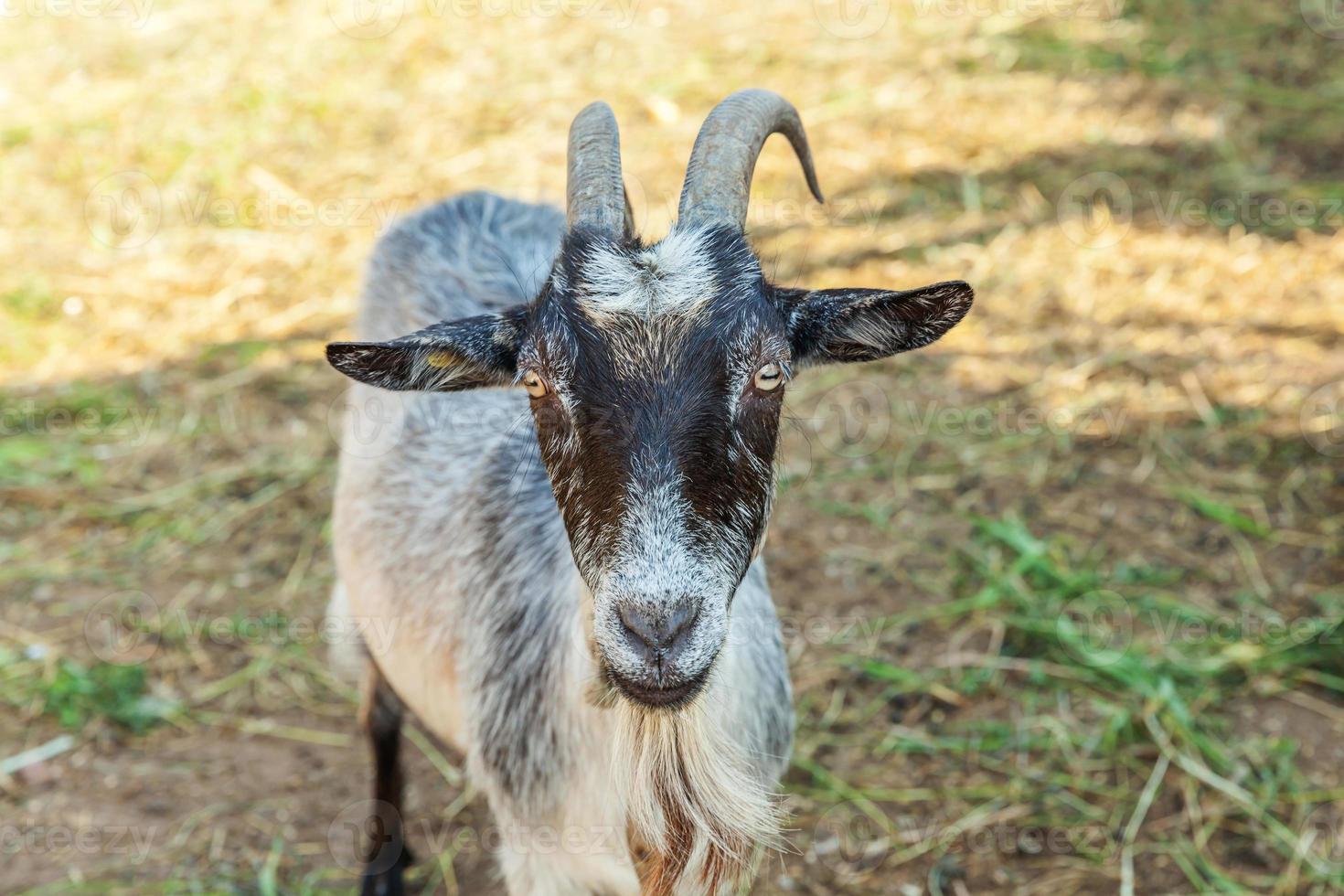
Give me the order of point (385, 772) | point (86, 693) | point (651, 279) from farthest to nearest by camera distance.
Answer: point (86, 693) < point (385, 772) < point (651, 279)

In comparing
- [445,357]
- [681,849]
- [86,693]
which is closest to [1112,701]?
[681,849]

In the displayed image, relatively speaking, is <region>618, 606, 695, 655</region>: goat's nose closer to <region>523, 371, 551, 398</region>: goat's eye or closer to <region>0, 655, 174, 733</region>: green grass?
<region>523, 371, 551, 398</region>: goat's eye

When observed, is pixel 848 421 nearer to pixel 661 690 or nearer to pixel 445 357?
pixel 445 357

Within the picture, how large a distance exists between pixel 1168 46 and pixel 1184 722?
236 inches

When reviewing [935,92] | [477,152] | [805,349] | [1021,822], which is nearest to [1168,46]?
[935,92]

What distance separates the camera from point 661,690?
7.81 ft

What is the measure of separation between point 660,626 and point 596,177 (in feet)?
3.87

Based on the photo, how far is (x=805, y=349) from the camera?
111 inches

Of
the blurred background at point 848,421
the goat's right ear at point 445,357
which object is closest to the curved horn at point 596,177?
the goat's right ear at point 445,357

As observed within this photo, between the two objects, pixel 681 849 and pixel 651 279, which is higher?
pixel 651 279

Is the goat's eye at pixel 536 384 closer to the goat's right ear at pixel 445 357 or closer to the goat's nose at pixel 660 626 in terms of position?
the goat's right ear at pixel 445 357

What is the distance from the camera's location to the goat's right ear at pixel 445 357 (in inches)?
109

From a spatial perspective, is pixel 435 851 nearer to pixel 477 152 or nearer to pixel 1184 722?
pixel 1184 722

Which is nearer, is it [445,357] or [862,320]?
[862,320]
